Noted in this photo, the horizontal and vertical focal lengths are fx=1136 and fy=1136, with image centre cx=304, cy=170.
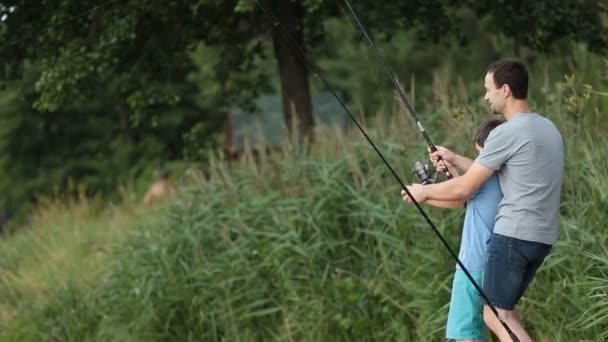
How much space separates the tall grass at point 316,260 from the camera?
23.1 feet

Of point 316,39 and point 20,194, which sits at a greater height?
point 316,39

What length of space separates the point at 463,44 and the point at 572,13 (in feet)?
5.04

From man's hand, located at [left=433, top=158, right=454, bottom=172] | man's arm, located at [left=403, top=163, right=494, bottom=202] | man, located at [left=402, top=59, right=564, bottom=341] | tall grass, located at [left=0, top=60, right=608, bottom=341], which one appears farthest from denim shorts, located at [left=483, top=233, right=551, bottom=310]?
tall grass, located at [left=0, top=60, right=608, bottom=341]

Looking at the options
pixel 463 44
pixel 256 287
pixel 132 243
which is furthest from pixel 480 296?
pixel 463 44

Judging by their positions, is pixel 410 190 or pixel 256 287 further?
pixel 256 287

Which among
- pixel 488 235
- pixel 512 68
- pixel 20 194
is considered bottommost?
pixel 20 194

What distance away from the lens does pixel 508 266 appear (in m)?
5.19

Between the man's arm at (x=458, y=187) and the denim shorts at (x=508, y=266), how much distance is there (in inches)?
10.6

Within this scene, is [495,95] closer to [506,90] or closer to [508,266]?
[506,90]

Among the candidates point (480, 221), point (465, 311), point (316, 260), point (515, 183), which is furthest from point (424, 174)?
point (316, 260)

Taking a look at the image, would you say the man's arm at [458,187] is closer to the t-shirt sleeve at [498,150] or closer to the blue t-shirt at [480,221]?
the t-shirt sleeve at [498,150]

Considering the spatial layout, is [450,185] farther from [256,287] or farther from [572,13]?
[572,13]

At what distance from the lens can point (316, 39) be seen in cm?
1166

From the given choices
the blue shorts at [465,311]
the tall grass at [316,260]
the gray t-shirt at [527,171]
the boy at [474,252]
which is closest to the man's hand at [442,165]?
the boy at [474,252]
